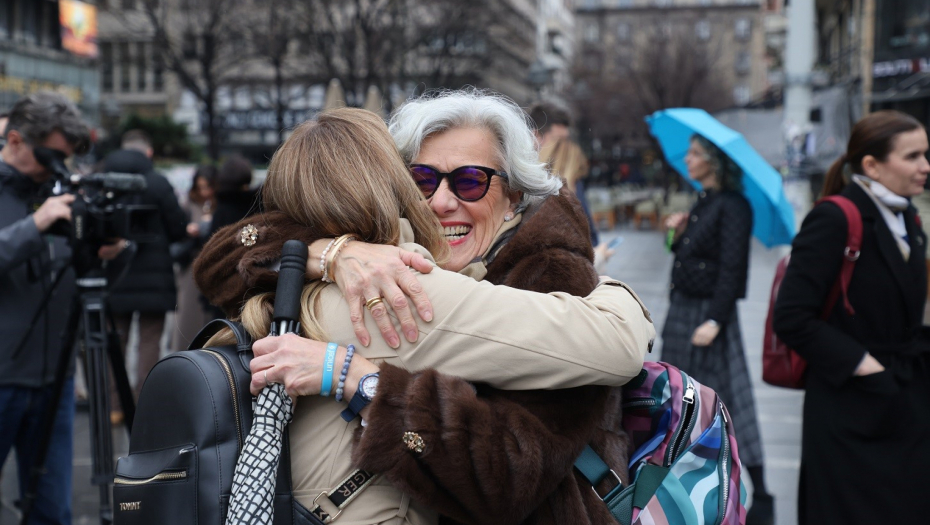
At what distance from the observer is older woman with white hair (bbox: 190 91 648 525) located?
5.49ft

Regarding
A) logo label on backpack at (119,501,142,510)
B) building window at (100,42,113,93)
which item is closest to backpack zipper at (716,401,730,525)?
logo label on backpack at (119,501,142,510)

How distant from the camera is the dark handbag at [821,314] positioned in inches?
140

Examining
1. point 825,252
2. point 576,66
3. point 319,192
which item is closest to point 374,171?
point 319,192

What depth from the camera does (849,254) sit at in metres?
3.55

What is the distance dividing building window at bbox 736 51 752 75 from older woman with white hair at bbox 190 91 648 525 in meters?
81.9

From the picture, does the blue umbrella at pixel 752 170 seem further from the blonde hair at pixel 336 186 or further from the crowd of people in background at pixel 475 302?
the blonde hair at pixel 336 186

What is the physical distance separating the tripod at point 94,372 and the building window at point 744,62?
80796 millimetres

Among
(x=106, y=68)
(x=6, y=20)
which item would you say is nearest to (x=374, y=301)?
(x=6, y=20)

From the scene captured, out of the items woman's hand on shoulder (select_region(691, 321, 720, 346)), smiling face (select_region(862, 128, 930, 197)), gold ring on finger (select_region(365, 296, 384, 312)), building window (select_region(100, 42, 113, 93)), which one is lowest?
woman's hand on shoulder (select_region(691, 321, 720, 346))

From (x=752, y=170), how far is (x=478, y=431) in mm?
3741

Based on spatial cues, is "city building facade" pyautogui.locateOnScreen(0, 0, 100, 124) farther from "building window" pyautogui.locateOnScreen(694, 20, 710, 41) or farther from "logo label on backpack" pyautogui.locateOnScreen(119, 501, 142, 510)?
"logo label on backpack" pyautogui.locateOnScreen(119, 501, 142, 510)

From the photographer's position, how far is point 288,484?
5.52 ft

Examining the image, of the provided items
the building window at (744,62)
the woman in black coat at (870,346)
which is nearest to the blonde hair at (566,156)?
the woman in black coat at (870,346)

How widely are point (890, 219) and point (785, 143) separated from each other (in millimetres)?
9717
